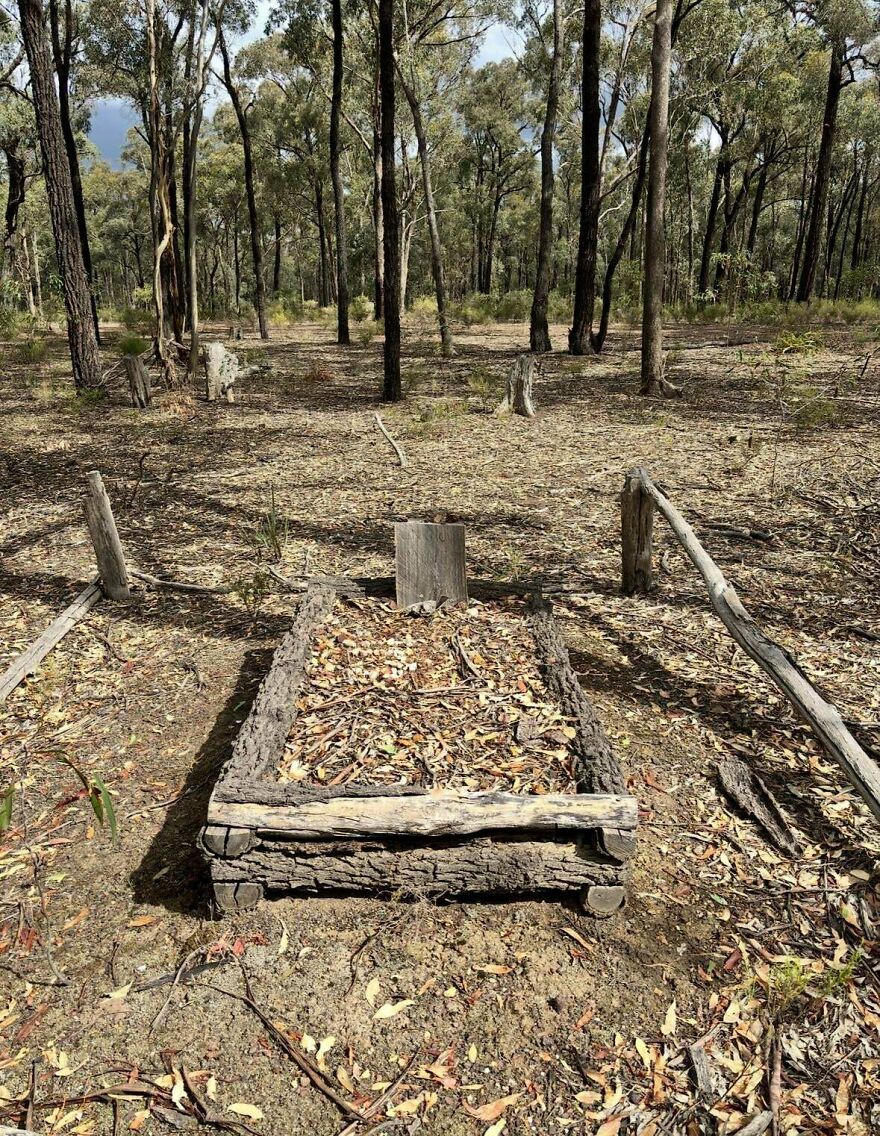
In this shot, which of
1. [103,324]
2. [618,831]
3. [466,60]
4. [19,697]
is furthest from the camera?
[103,324]

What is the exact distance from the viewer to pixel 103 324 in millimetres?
29500

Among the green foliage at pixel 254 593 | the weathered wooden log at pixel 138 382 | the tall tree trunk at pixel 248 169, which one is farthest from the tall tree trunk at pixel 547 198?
the green foliage at pixel 254 593

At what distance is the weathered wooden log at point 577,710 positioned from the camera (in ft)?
9.86

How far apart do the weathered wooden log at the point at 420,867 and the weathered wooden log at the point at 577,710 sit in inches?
12.5

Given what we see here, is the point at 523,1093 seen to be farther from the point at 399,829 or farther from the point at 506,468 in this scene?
the point at 506,468

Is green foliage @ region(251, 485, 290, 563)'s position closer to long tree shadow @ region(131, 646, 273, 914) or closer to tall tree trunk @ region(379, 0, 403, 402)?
long tree shadow @ region(131, 646, 273, 914)

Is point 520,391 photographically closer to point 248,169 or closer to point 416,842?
point 416,842

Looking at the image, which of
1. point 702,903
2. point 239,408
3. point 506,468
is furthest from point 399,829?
point 239,408

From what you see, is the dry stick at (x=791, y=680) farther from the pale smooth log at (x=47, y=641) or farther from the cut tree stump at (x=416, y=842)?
the pale smooth log at (x=47, y=641)

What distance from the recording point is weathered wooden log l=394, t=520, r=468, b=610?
4582mm

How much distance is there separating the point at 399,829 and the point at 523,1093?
905mm

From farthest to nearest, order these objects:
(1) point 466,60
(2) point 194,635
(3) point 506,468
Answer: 1. (1) point 466,60
2. (3) point 506,468
3. (2) point 194,635

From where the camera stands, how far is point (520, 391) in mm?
10914

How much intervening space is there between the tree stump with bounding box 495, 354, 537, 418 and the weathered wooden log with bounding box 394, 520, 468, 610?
6.68 meters
